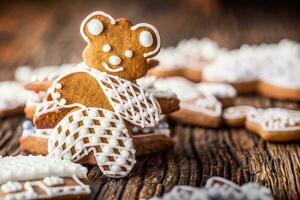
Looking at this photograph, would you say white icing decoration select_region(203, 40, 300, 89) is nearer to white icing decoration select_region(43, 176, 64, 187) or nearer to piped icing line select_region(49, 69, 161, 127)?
piped icing line select_region(49, 69, 161, 127)

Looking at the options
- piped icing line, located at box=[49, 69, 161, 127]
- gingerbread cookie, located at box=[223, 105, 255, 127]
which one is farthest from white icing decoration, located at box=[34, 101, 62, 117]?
gingerbread cookie, located at box=[223, 105, 255, 127]

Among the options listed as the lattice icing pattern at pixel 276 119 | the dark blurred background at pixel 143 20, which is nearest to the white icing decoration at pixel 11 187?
the lattice icing pattern at pixel 276 119

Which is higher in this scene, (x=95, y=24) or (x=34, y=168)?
(x=95, y=24)

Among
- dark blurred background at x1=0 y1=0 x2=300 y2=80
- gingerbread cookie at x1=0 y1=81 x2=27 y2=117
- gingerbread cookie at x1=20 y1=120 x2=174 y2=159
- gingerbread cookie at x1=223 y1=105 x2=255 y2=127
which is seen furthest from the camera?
dark blurred background at x1=0 y1=0 x2=300 y2=80

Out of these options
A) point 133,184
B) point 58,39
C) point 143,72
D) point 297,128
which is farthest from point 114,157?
point 58,39

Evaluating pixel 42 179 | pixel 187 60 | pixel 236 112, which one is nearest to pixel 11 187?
pixel 42 179

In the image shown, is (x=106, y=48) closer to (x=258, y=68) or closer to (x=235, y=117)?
(x=235, y=117)

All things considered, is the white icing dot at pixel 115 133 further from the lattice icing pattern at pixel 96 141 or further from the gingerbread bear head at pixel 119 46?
the gingerbread bear head at pixel 119 46

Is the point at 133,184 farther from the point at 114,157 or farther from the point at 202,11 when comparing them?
the point at 202,11
